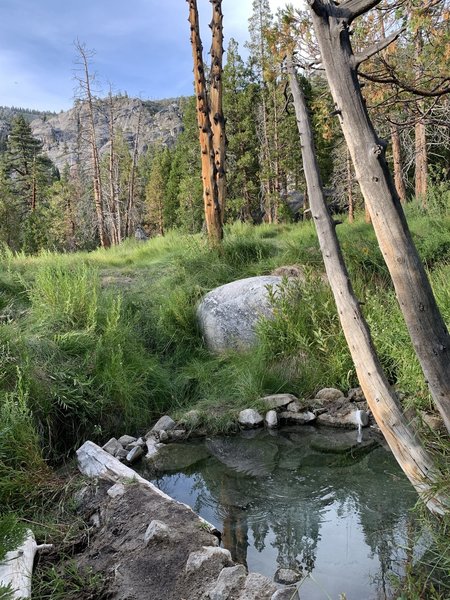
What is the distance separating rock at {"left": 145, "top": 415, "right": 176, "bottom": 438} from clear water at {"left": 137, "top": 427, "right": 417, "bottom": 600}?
29 centimetres

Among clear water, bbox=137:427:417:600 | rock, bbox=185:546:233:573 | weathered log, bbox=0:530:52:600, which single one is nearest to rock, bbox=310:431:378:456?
clear water, bbox=137:427:417:600

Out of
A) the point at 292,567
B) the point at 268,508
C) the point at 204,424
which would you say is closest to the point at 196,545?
the point at 292,567

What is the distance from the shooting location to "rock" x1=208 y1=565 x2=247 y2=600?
2.45 m

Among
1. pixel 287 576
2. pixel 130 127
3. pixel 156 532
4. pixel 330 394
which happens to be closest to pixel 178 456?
pixel 330 394

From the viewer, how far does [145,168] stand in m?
47.5

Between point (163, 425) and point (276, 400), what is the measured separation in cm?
127

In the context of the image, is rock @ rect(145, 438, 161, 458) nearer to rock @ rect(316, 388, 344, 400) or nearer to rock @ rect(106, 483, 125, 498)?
rock @ rect(106, 483, 125, 498)

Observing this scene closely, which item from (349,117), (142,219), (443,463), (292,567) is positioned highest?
(142,219)

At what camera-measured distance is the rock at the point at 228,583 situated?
2.45 metres

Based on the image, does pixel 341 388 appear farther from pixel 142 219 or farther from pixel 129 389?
pixel 142 219

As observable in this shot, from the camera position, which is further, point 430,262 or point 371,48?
point 430,262

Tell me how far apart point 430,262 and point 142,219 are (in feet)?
124

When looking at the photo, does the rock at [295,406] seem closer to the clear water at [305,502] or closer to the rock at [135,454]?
the clear water at [305,502]

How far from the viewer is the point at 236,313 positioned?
6.76 metres
